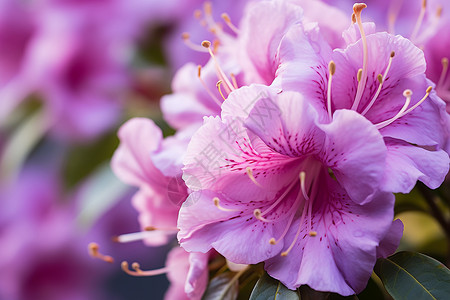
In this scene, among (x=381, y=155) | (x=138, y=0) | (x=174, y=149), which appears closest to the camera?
(x=381, y=155)

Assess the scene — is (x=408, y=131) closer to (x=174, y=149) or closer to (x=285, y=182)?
(x=285, y=182)

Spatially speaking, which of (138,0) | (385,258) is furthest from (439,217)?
(138,0)

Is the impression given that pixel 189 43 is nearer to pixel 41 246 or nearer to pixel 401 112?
pixel 401 112

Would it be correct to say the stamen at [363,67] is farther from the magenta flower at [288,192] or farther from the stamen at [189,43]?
the stamen at [189,43]

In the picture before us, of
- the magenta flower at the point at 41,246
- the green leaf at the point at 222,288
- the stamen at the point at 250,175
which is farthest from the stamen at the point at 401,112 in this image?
the magenta flower at the point at 41,246

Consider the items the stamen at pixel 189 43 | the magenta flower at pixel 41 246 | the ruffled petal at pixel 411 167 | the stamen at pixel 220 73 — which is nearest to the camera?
the ruffled petal at pixel 411 167

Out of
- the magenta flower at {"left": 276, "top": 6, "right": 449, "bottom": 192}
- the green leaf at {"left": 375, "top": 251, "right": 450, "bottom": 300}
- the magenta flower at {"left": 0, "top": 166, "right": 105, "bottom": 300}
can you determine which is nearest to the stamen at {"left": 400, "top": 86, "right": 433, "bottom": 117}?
the magenta flower at {"left": 276, "top": 6, "right": 449, "bottom": 192}

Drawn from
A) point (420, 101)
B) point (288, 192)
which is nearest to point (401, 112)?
point (420, 101)
